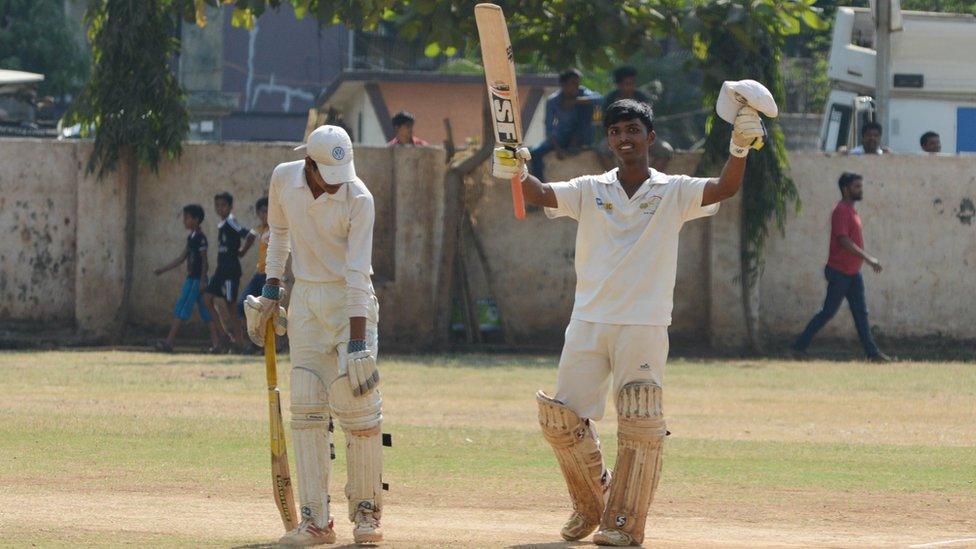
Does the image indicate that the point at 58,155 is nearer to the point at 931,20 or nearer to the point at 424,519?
the point at 931,20

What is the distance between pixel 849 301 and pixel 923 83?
4332 mm

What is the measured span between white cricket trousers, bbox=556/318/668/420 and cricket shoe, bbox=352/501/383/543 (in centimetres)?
101

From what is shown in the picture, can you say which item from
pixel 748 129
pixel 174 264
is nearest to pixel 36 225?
pixel 174 264

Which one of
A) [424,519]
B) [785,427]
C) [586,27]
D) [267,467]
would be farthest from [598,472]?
[586,27]

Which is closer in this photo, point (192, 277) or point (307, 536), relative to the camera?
point (307, 536)

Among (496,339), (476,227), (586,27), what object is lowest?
(496,339)

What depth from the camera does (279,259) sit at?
27.1 feet

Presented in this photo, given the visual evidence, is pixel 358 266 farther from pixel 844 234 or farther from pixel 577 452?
pixel 844 234

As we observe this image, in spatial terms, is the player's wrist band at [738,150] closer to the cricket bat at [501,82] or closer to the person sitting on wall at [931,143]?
the cricket bat at [501,82]

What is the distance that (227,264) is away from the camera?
1953 cm

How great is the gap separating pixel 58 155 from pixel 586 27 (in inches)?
261

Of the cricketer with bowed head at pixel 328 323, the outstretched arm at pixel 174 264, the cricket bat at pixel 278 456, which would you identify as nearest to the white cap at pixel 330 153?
the cricketer with bowed head at pixel 328 323

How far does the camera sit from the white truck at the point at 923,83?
22.1 meters

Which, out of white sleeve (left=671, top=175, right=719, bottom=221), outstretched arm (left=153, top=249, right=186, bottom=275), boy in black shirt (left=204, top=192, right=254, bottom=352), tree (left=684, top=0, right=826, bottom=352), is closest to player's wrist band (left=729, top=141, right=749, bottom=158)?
white sleeve (left=671, top=175, right=719, bottom=221)
